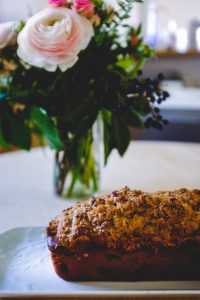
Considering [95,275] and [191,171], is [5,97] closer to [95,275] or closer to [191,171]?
[95,275]

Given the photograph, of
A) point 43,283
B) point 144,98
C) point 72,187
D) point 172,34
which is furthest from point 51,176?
point 172,34

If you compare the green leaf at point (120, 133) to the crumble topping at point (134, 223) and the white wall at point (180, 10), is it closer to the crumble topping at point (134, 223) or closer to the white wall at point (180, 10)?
the crumble topping at point (134, 223)

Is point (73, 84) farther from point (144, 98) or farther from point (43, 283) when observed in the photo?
point (43, 283)

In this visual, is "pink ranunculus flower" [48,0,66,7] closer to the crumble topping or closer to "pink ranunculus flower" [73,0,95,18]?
"pink ranunculus flower" [73,0,95,18]

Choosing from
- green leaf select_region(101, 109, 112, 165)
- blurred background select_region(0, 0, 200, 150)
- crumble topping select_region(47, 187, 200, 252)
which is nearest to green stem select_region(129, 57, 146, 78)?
green leaf select_region(101, 109, 112, 165)

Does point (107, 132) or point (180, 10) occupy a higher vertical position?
point (107, 132)

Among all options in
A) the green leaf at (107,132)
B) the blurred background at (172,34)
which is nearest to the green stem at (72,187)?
the green leaf at (107,132)
